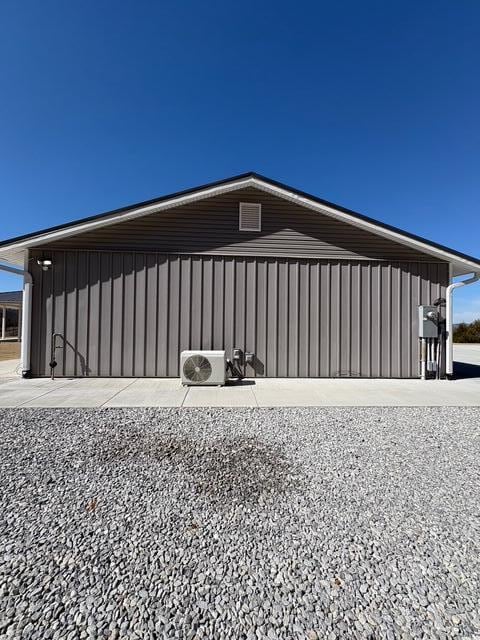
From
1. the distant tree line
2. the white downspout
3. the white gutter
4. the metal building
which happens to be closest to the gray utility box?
the metal building

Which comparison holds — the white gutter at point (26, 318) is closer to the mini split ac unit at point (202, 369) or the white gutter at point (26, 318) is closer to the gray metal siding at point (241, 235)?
the gray metal siding at point (241, 235)

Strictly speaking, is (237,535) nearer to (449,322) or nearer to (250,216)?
(250,216)

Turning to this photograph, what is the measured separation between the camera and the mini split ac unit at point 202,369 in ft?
18.7

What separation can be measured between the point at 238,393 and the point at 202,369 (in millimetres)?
930

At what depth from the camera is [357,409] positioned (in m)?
4.36

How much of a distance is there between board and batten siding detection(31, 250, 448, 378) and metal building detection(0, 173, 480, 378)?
0.08 ft

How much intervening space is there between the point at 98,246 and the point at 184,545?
20.8ft

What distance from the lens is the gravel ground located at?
1228 mm

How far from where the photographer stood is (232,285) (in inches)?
261

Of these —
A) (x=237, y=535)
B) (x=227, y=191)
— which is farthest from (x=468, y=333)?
(x=237, y=535)

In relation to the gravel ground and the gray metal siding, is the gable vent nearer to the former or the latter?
the gray metal siding

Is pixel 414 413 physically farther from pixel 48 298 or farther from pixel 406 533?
pixel 48 298

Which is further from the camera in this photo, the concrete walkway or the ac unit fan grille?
the ac unit fan grille

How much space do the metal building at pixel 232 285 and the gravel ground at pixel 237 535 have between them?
133 inches
